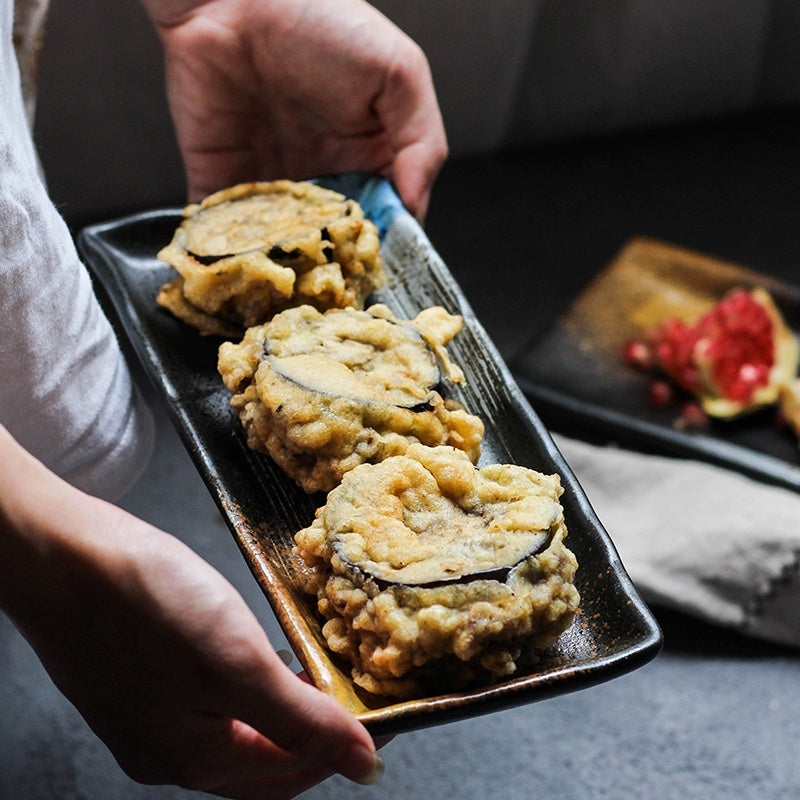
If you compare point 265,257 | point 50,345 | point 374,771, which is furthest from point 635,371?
point 374,771

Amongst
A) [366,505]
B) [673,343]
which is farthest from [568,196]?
[366,505]

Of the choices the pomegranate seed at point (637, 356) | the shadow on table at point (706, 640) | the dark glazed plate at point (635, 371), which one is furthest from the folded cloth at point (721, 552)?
the pomegranate seed at point (637, 356)

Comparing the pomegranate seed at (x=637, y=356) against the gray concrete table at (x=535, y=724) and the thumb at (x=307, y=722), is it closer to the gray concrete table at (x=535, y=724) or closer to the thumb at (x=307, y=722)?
the gray concrete table at (x=535, y=724)

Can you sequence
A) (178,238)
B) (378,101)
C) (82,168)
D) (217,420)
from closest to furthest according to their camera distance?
(217,420)
(178,238)
(378,101)
(82,168)

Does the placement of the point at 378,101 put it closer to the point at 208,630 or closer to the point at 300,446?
the point at 300,446

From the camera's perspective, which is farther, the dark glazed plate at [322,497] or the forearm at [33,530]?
the dark glazed plate at [322,497]

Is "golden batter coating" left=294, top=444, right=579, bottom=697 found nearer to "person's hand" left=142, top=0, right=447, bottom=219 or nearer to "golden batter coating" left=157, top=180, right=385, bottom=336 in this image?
"golden batter coating" left=157, top=180, right=385, bottom=336
